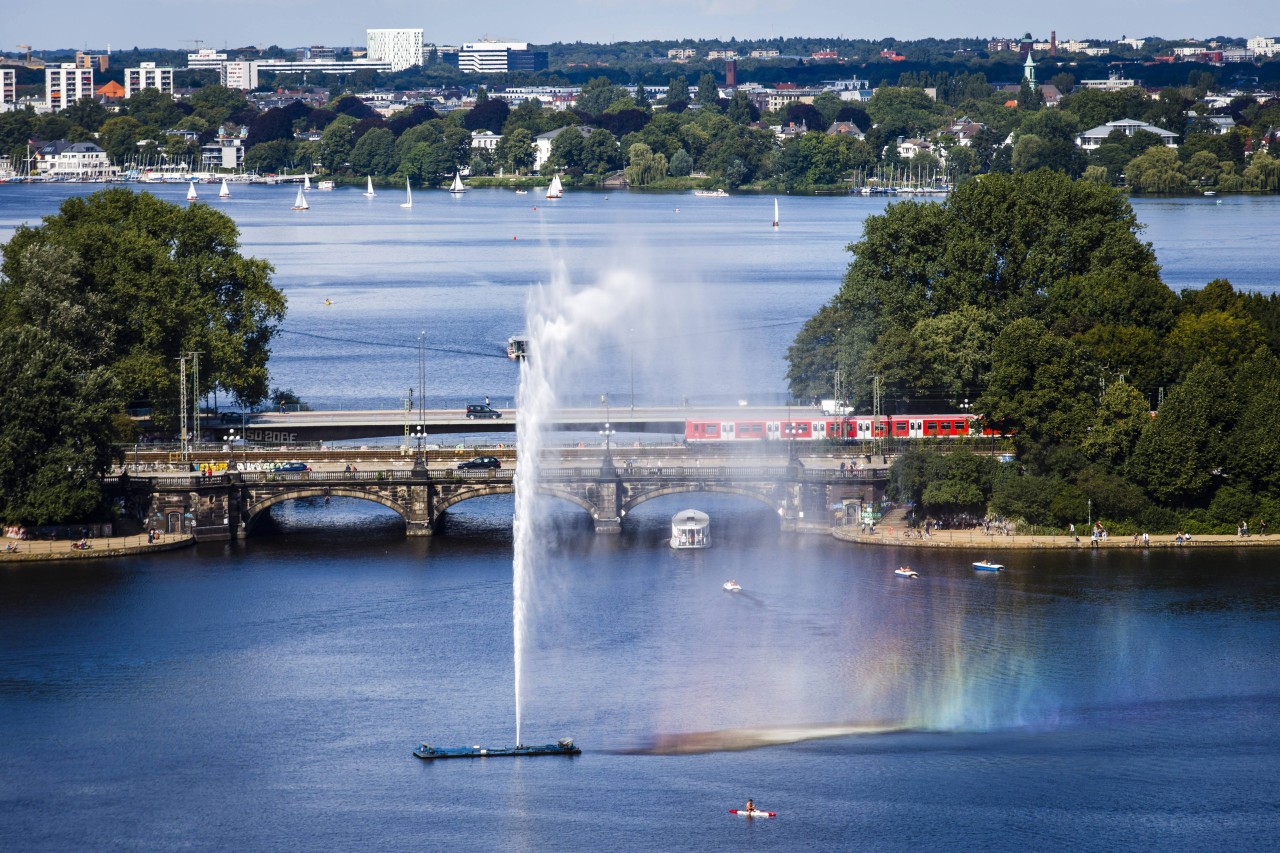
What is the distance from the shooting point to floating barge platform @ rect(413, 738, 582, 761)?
5678cm

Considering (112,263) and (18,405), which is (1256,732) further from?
(112,263)

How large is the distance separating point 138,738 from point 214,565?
765 inches

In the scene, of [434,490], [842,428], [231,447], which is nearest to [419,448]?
[434,490]

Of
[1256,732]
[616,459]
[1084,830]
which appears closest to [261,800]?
[1084,830]

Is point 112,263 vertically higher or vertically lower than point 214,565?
higher

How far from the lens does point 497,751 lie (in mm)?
56875

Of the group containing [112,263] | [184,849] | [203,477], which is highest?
[112,263]

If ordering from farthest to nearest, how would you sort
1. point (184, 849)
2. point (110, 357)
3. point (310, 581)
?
1. point (110, 357)
2. point (310, 581)
3. point (184, 849)

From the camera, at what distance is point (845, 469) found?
3337 inches

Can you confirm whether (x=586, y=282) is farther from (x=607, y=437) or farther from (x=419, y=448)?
(x=419, y=448)

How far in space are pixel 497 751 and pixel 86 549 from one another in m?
28.0

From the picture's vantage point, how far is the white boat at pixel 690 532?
80250 millimetres

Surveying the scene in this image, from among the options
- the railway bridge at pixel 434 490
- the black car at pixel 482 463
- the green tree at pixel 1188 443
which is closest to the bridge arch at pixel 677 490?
the railway bridge at pixel 434 490

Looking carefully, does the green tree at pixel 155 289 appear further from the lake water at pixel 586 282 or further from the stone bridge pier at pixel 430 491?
the lake water at pixel 586 282
